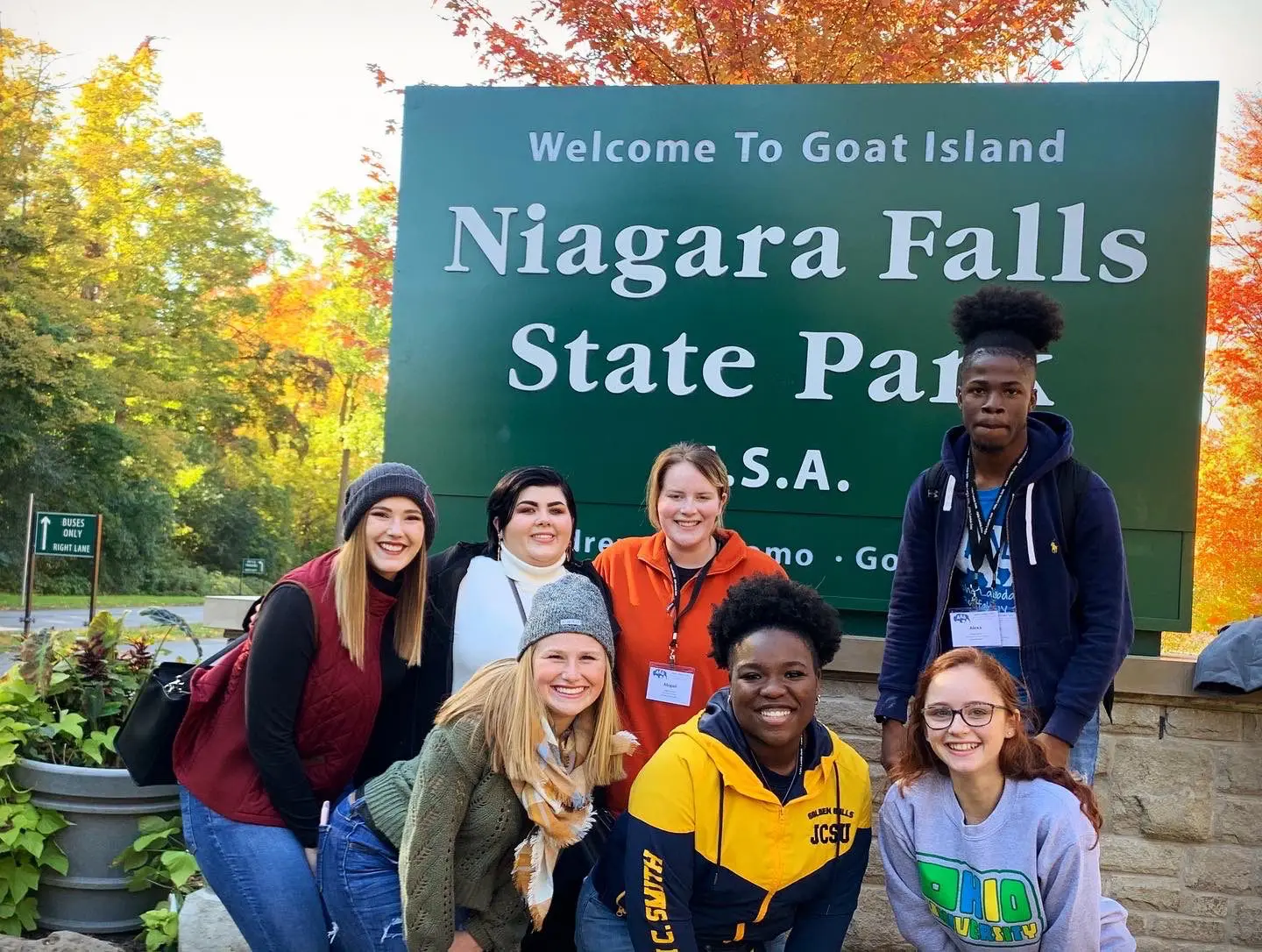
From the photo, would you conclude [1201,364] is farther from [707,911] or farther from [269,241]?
[269,241]

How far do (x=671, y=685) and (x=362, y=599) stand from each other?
91 cm

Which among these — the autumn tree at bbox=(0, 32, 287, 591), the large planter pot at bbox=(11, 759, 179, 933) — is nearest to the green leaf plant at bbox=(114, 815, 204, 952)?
the large planter pot at bbox=(11, 759, 179, 933)

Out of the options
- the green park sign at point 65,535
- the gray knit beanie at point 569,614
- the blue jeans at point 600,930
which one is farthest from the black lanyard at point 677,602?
the green park sign at point 65,535

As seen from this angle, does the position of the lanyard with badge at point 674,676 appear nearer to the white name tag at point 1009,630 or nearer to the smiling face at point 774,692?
the smiling face at point 774,692

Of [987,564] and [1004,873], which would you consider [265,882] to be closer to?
[1004,873]

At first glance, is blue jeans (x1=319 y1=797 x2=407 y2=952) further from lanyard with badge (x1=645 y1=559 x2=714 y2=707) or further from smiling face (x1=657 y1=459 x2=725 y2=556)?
smiling face (x1=657 y1=459 x2=725 y2=556)

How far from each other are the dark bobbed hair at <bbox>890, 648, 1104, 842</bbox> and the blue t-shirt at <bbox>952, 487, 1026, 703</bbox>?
58 mm

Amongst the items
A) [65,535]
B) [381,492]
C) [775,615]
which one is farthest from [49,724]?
[65,535]

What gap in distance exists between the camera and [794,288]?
13.9 ft

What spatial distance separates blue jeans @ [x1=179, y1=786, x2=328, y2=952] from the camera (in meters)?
2.73

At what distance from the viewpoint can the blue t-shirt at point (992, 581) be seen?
2.78m

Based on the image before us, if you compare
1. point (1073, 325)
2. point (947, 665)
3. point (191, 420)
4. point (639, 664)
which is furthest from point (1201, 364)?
point (191, 420)

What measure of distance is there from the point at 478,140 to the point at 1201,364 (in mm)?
2956

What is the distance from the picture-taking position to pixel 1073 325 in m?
4.06
